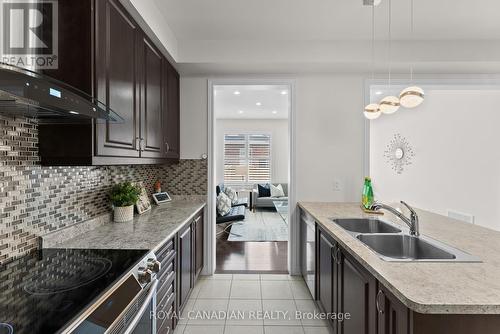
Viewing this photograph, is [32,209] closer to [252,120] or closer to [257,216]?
[257,216]

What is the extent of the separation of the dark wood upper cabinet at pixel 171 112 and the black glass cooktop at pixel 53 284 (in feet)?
4.67

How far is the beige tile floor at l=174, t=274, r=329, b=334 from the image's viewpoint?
209 cm

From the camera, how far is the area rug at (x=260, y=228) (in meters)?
4.50

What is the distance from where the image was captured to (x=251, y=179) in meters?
7.59

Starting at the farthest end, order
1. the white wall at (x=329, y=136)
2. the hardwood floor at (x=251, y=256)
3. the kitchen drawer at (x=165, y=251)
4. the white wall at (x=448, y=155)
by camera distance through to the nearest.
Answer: the white wall at (x=448, y=155), the hardwood floor at (x=251, y=256), the white wall at (x=329, y=136), the kitchen drawer at (x=165, y=251)

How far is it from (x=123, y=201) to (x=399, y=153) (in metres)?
5.59

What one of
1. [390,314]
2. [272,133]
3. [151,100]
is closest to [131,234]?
[151,100]

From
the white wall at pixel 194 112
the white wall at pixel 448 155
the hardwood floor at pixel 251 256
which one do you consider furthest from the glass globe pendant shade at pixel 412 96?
the white wall at pixel 448 155

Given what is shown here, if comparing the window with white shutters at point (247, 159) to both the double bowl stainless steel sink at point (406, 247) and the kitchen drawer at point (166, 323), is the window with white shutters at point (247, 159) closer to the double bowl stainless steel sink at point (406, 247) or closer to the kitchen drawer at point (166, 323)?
the double bowl stainless steel sink at point (406, 247)

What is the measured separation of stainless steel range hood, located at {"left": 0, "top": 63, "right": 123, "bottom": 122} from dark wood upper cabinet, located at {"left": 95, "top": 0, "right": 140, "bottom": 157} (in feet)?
0.68

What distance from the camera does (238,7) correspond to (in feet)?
6.96

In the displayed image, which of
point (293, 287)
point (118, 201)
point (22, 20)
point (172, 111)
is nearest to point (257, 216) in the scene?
point (293, 287)

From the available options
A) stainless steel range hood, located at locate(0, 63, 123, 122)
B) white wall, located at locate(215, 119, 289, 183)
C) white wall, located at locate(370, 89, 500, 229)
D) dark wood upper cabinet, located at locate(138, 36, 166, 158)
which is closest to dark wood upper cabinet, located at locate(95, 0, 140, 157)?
dark wood upper cabinet, located at locate(138, 36, 166, 158)

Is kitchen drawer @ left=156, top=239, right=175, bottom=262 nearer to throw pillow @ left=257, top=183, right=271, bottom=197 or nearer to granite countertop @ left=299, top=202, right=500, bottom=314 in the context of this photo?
granite countertop @ left=299, top=202, right=500, bottom=314
